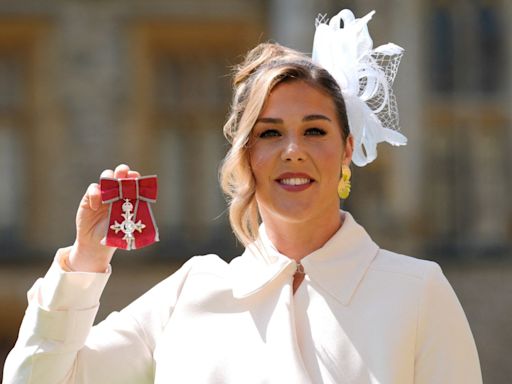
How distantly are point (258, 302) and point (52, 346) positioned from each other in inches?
17.2

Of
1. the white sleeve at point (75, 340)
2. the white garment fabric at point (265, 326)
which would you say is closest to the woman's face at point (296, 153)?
the white garment fabric at point (265, 326)

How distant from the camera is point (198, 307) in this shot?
8.95ft

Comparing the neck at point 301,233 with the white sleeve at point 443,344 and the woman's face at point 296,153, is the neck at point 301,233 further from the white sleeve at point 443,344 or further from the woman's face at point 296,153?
the white sleeve at point 443,344

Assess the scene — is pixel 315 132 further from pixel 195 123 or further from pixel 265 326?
pixel 195 123

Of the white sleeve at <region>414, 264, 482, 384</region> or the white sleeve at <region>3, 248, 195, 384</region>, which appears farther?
the white sleeve at <region>3, 248, 195, 384</region>

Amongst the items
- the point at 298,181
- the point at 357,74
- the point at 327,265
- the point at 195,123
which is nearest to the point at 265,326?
the point at 327,265

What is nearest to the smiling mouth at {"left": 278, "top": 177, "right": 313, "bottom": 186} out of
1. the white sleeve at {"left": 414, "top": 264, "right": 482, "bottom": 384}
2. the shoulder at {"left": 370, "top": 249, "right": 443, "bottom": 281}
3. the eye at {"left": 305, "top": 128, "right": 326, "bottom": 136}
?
the eye at {"left": 305, "top": 128, "right": 326, "bottom": 136}

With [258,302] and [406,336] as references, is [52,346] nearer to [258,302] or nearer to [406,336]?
[258,302]

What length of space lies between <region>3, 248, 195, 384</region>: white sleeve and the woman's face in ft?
1.15

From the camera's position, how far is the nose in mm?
2678

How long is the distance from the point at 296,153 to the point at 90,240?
455mm

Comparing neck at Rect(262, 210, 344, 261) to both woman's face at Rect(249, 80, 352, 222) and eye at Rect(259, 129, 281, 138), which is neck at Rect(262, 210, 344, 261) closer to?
woman's face at Rect(249, 80, 352, 222)

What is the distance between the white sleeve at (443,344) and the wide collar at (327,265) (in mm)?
181

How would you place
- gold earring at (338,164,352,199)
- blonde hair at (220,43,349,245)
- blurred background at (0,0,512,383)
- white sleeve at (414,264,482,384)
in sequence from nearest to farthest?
white sleeve at (414,264,482,384) < blonde hair at (220,43,349,245) < gold earring at (338,164,352,199) < blurred background at (0,0,512,383)
